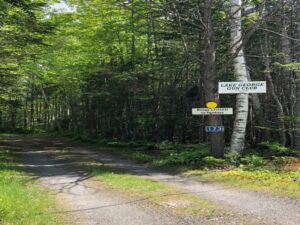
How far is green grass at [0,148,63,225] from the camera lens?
654cm

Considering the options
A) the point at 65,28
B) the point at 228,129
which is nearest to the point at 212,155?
the point at 228,129

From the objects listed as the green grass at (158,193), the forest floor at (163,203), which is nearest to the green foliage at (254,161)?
the forest floor at (163,203)

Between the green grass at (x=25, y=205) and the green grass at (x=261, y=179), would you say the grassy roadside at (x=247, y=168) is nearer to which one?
the green grass at (x=261, y=179)

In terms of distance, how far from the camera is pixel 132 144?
20.8 metres

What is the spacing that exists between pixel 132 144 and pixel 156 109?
2.14 m

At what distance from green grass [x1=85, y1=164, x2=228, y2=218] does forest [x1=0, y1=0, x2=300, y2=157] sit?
3650 mm

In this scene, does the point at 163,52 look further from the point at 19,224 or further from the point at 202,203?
the point at 19,224

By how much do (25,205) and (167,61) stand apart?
1314 centimetres

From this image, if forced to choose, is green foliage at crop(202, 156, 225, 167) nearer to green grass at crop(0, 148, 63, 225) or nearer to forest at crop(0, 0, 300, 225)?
forest at crop(0, 0, 300, 225)

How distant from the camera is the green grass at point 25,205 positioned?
6.54 meters

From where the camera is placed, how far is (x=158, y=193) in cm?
901

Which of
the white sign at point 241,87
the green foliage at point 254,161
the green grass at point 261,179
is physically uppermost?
the white sign at point 241,87

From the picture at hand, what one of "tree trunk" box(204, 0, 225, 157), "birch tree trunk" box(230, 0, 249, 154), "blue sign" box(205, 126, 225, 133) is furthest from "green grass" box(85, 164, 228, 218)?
"birch tree trunk" box(230, 0, 249, 154)

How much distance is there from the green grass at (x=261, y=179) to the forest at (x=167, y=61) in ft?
6.68
